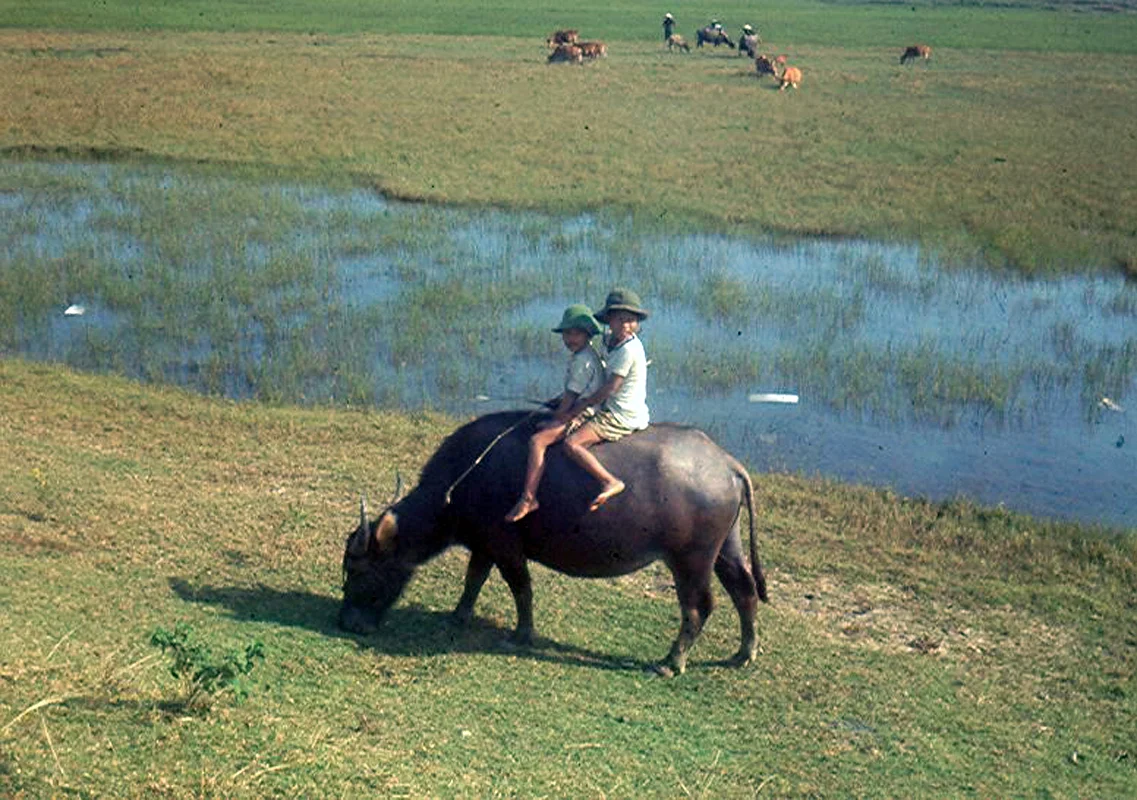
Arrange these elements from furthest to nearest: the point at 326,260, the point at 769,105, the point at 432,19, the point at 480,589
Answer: the point at 432,19 → the point at 769,105 → the point at 326,260 → the point at 480,589

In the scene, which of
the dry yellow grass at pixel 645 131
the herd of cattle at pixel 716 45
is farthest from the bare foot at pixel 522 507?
the herd of cattle at pixel 716 45

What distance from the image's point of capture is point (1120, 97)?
3344cm

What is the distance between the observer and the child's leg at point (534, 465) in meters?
7.35

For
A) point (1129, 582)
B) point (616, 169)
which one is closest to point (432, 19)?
point (616, 169)

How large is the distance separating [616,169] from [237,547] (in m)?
15.9

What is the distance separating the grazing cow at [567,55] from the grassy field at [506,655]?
1113 inches

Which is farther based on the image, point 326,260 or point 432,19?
point 432,19

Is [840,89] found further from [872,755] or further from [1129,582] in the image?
[872,755]

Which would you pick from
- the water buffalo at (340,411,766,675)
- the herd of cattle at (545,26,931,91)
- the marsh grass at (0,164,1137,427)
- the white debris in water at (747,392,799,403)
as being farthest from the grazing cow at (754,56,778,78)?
the water buffalo at (340,411,766,675)

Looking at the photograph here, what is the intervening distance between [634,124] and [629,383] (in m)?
20.8

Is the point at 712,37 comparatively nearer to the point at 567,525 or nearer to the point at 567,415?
the point at 567,415

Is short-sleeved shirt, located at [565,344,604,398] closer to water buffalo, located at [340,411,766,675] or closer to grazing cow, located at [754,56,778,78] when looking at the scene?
water buffalo, located at [340,411,766,675]

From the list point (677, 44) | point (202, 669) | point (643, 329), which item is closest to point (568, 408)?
point (202, 669)

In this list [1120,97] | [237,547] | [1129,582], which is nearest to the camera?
[237,547]
